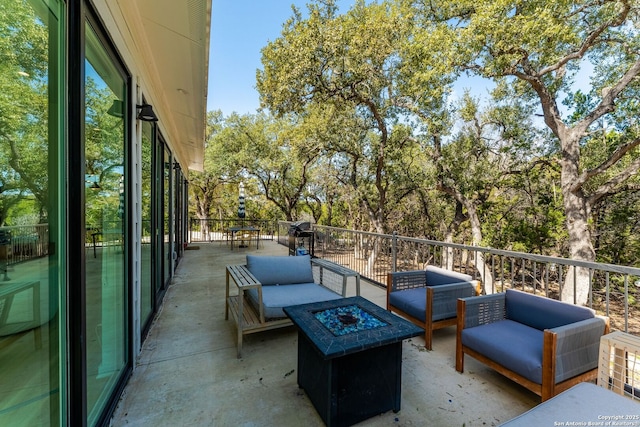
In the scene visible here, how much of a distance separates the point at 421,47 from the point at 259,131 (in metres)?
9.34

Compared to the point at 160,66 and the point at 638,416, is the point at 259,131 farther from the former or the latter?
the point at 638,416

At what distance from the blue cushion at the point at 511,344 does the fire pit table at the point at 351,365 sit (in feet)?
2.50

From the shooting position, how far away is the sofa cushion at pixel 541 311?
2.23m

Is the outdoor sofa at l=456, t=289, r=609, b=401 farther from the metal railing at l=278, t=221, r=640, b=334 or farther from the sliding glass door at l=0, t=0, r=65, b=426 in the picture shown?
the sliding glass door at l=0, t=0, r=65, b=426

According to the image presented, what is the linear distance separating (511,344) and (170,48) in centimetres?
398

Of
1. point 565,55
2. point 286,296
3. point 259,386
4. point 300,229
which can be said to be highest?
point 565,55

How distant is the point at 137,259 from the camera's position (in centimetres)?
253

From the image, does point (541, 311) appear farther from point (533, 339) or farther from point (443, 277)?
point (443, 277)

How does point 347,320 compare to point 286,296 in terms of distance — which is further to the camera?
point 286,296

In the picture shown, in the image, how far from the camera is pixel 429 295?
2861mm

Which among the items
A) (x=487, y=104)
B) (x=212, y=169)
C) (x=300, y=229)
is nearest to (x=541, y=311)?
(x=300, y=229)

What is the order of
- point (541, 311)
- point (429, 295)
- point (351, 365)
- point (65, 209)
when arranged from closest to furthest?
1. point (65, 209)
2. point (351, 365)
3. point (541, 311)
4. point (429, 295)

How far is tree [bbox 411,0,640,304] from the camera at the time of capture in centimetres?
514

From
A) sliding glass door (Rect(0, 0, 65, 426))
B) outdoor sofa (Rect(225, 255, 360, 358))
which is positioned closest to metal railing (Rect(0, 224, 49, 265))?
sliding glass door (Rect(0, 0, 65, 426))
